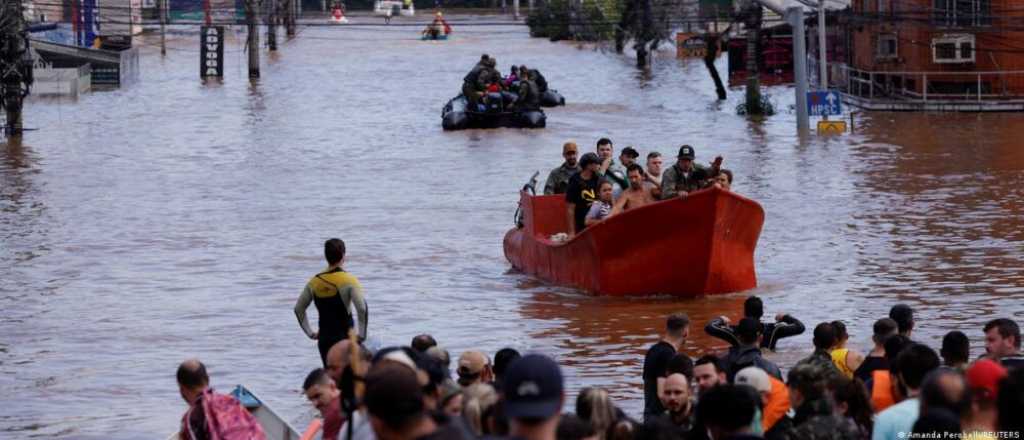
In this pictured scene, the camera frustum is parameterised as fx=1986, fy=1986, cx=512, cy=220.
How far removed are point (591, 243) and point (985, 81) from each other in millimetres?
29161

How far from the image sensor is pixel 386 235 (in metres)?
27.0

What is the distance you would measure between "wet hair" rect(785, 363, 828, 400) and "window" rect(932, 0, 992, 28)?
37.6 meters

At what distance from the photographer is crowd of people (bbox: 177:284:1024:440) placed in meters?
5.93

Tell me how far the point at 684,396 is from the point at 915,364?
1440 millimetres

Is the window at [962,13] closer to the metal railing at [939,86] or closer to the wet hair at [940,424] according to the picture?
the metal railing at [939,86]

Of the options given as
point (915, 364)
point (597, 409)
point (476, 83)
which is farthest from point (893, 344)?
point (476, 83)

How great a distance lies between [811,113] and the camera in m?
41.4

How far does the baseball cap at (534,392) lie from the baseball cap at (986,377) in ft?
5.95

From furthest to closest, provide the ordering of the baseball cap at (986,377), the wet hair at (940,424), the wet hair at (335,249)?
the wet hair at (335,249) < the baseball cap at (986,377) < the wet hair at (940,424)

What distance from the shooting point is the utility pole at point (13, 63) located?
141ft

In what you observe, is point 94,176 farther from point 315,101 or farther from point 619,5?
point 619,5

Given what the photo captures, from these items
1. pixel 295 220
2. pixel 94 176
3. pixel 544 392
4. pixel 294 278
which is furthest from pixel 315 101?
pixel 544 392

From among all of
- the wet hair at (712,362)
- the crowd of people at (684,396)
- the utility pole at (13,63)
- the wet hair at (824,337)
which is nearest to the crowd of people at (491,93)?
the utility pole at (13,63)

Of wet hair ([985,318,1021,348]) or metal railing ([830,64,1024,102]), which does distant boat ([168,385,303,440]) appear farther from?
metal railing ([830,64,1024,102])
